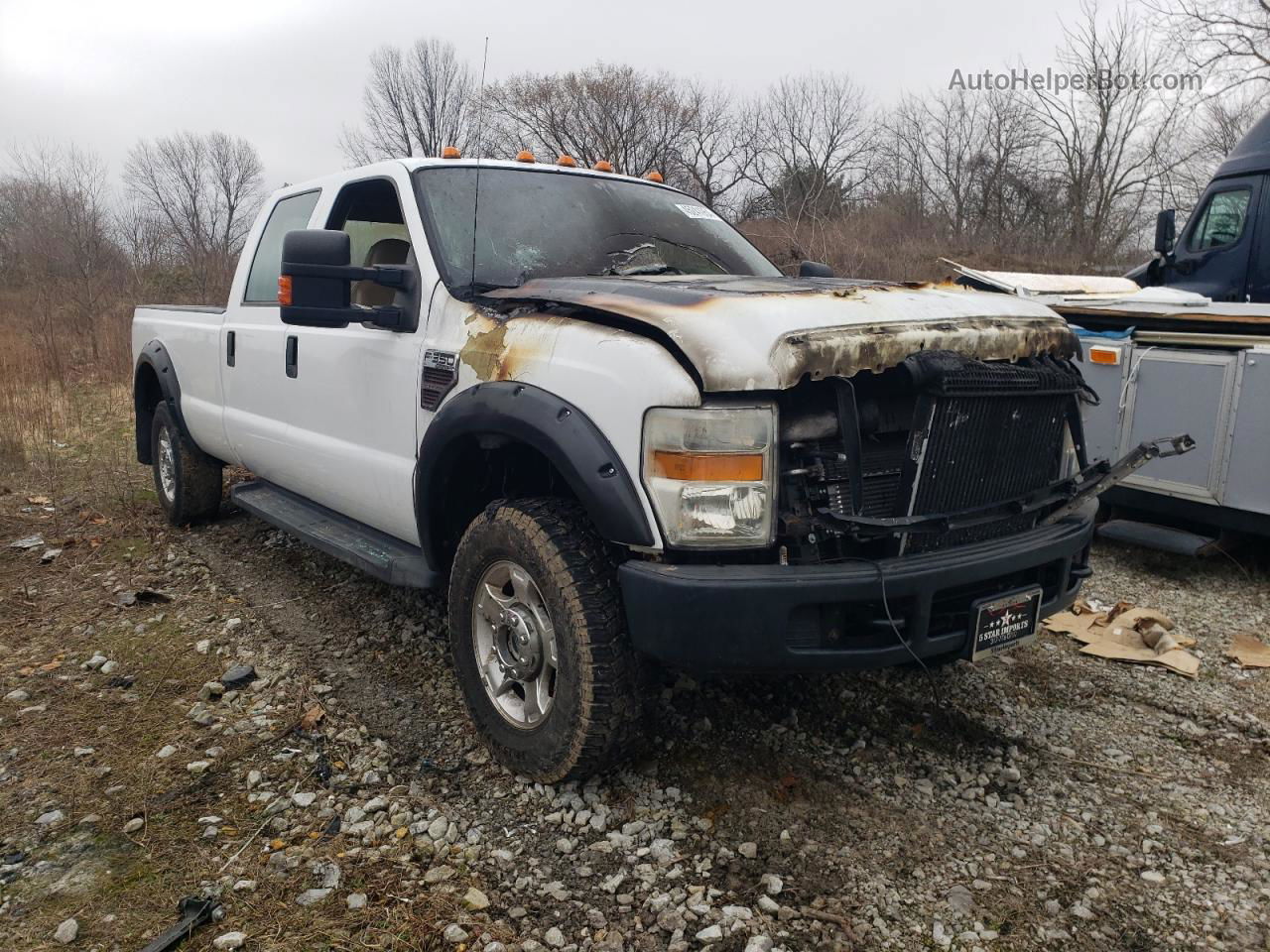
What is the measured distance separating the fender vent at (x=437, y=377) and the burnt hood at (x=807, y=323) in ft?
0.87

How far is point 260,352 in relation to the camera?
4527 mm

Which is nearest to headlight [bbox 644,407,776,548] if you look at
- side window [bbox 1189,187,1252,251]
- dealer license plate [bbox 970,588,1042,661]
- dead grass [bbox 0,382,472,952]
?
dealer license plate [bbox 970,588,1042,661]

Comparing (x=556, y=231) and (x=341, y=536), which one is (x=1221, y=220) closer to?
(x=556, y=231)

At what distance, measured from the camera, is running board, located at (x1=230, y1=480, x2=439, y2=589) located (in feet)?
11.3

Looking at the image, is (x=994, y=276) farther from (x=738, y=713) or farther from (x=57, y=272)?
(x=57, y=272)

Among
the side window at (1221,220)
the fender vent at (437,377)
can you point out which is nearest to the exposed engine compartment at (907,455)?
the fender vent at (437,377)

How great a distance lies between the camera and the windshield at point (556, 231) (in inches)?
136

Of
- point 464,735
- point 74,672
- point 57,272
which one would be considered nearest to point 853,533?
point 464,735

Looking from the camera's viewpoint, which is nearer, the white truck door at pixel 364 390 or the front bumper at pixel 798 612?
the front bumper at pixel 798 612

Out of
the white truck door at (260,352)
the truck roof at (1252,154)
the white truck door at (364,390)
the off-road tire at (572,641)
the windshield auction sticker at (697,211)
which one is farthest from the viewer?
the truck roof at (1252,154)

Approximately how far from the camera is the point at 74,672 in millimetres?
3832

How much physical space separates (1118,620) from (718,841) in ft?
8.64

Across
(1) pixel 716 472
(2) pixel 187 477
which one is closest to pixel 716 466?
(1) pixel 716 472

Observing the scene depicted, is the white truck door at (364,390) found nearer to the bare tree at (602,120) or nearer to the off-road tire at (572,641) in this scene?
the off-road tire at (572,641)
